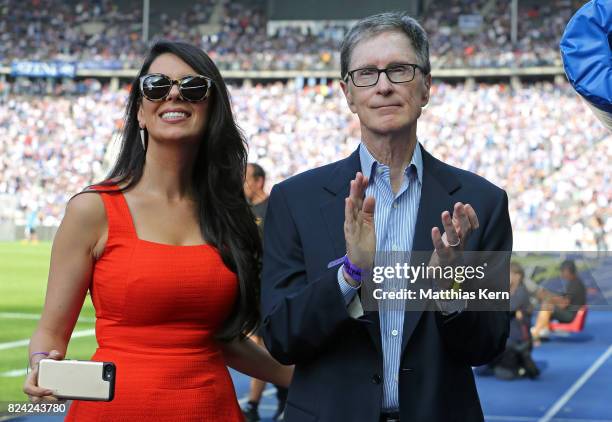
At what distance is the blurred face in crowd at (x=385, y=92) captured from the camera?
206cm

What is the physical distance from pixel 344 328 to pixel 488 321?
0.31m

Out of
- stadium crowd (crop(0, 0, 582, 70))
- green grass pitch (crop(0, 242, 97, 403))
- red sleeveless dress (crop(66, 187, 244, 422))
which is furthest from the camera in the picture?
stadium crowd (crop(0, 0, 582, 70))

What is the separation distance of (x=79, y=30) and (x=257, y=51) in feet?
29.9

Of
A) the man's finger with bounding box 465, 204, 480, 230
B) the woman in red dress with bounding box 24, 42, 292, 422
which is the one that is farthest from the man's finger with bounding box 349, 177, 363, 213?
the woman in red dress with bounding box 24, 42, 292, 422

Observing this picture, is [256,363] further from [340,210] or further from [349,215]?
Answer: [349,215]

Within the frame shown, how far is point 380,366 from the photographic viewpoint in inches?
77.4

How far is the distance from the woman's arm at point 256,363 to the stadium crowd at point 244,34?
32.8 m

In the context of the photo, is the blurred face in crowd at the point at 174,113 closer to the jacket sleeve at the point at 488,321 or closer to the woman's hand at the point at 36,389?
the woman's hand at the point at 36,389

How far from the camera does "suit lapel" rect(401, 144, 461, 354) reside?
1964 mm

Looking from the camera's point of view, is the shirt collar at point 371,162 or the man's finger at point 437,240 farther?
the shirt collar at point 371,162

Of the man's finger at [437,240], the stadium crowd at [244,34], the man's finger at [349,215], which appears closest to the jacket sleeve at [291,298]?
the man's finger at [349,215]

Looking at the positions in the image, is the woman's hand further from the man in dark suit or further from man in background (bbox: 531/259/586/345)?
man in background (bbox: 531/259/586/345)

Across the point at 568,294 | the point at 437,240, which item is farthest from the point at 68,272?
the point at 568,294

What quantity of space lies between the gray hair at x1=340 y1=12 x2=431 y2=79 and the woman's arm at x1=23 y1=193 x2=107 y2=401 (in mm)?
828
